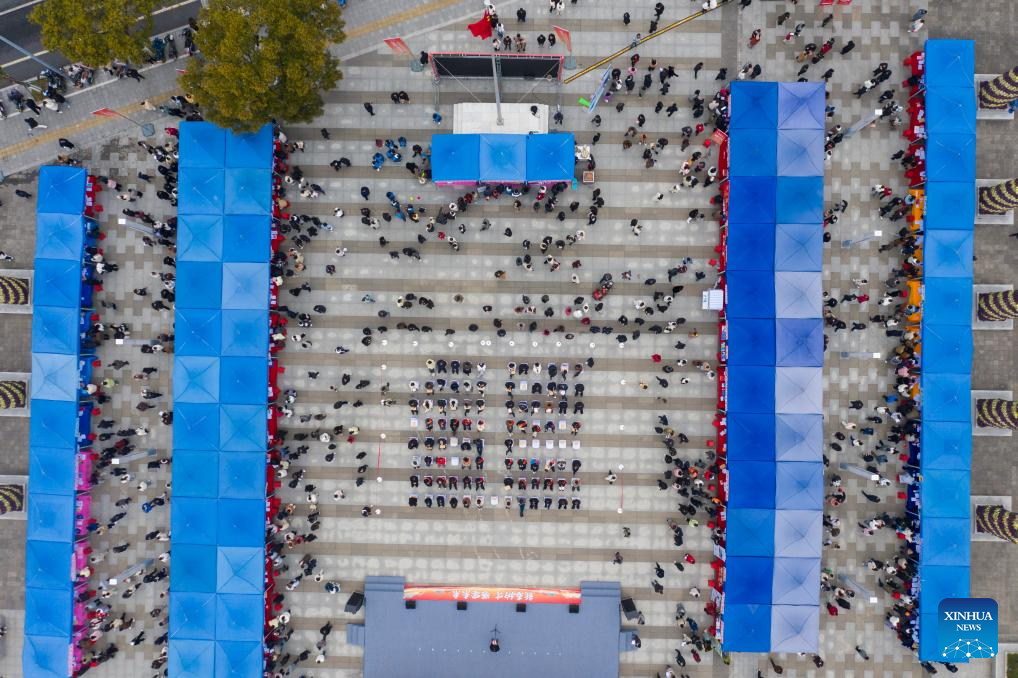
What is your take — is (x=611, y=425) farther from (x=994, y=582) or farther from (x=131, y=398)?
(x=131, y=398)

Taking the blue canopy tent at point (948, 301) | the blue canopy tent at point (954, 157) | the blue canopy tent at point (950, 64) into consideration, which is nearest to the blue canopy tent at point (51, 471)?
the blue canopy tent at point (948, 301)

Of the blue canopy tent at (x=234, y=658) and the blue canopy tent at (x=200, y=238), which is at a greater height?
the blue canopy tent at (x=200, y=238)

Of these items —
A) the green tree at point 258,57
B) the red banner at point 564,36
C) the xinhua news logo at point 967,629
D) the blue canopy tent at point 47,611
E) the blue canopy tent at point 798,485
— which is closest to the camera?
the green tree at point 258,57

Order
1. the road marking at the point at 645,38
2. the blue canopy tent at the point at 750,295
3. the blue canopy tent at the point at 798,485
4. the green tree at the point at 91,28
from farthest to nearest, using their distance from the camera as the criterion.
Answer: the road marking at the point at 645,38, the blue canopy tent at the point at 750,295, the blue canopy tent at the point at 798,485, the green tree at the point at 91,28

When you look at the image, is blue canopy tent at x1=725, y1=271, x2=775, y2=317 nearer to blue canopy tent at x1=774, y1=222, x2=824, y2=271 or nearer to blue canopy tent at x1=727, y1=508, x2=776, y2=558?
blue canopy tent at x1=774, y1=222, x2=824, y2=271

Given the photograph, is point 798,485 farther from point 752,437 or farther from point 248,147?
point 248,147

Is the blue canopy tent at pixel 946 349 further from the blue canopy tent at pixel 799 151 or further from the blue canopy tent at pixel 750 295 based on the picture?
the blue canopy tent at pixel 799 151

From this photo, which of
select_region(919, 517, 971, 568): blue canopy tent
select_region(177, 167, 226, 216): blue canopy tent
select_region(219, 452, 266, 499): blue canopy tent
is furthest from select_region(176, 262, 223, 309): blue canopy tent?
select_region(919, 517, 971, 568): blue canopy tent
